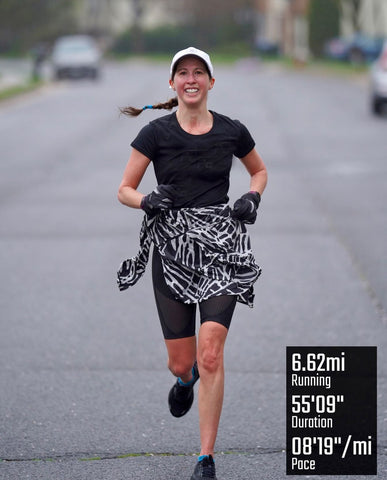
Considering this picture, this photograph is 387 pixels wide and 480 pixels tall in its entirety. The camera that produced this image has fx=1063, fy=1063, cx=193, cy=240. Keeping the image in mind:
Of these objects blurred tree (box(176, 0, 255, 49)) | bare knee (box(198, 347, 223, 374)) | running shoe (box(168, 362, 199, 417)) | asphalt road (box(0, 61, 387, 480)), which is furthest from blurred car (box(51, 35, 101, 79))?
blurred tree (box(176, 0, 255, 49))

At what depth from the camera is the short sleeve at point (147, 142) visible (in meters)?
4.77

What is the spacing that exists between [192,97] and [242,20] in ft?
328

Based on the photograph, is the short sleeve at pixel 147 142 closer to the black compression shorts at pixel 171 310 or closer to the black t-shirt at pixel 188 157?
the black t-shirt at pixel 188 157

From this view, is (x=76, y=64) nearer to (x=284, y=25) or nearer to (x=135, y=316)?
(x=135, y=316)

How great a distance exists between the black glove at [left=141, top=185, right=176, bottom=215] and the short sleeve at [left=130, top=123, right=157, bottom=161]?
202mm

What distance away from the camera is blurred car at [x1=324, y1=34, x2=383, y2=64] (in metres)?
60.4

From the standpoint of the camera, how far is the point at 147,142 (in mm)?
4773

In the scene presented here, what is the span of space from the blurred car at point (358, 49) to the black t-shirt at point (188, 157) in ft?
183

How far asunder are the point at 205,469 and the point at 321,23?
67.5 m

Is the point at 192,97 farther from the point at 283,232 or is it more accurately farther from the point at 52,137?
the point at 52,137

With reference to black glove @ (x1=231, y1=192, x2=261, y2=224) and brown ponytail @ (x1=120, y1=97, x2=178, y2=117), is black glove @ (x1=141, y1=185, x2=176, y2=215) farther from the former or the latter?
brown ponytail @ (x1=120, y1=97, x2=178, y2=117)

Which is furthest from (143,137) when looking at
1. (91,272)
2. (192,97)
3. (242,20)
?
(242,20)

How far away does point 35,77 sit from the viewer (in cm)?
4431

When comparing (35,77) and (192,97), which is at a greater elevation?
(35,77)
